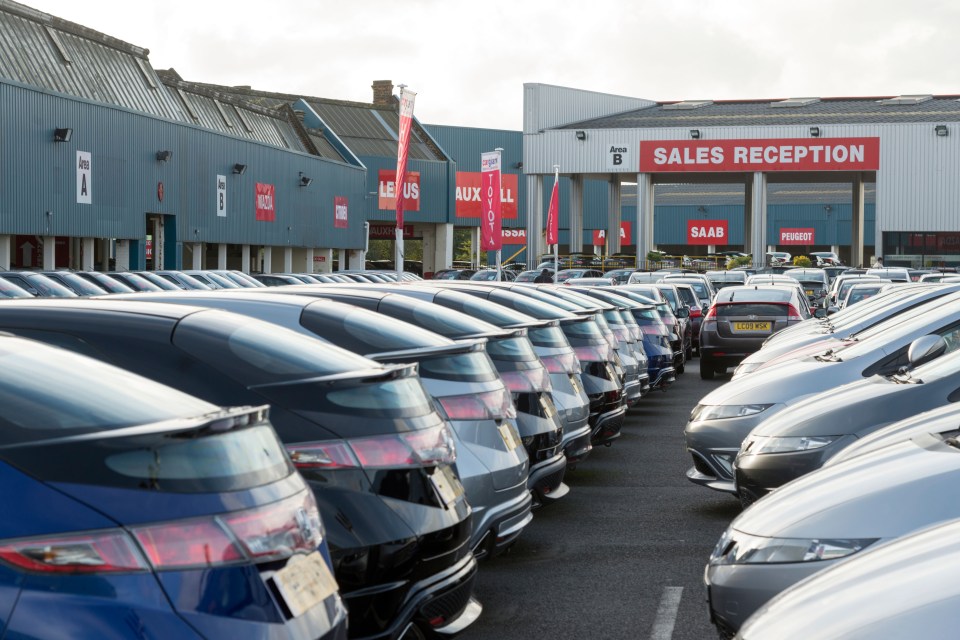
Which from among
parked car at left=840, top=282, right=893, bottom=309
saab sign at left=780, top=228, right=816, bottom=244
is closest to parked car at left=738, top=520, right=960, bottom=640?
parked car at left=840, top=282, right=893, bottom=309

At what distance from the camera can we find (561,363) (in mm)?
10016

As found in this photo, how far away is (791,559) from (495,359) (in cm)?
350

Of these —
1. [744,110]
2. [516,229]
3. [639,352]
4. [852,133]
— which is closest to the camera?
[639,352]

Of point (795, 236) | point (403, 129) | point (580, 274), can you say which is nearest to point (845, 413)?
point (403, 129)

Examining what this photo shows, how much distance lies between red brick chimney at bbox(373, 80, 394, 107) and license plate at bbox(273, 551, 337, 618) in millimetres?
73819

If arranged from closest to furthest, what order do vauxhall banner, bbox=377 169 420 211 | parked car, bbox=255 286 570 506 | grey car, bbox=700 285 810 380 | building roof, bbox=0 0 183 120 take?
1. parked car, bbox=255 286 570 506
2. grey car, bbox=700 285 810 380
3. building roof, bbox=0 0 183 120
4. vauxhall banner, bbox=377 169 420 211

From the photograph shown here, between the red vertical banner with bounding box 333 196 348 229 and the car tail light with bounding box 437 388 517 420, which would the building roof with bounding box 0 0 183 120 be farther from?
the car tail light with bounding box 437 388 517 420

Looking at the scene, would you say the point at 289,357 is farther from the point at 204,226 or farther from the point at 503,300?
the point at 204,226

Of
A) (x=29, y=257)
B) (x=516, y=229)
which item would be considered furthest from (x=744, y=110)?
(x=29, y=257)

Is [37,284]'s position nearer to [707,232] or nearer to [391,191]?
[391,191]

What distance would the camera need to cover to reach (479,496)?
672cm

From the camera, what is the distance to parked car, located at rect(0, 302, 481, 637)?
16.3 ft

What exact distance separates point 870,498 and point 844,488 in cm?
22

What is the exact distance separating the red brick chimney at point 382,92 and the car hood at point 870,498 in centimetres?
7222
